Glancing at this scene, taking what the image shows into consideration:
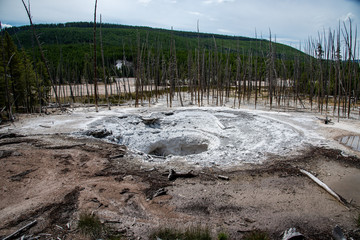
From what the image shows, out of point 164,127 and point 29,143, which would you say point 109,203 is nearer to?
point 29,143

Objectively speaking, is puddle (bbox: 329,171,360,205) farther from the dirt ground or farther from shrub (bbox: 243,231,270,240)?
shrub (bbox: 243,231,270,240)

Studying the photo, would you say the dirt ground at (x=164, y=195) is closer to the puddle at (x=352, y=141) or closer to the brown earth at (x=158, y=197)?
the brown earth at (x=158, y=197)

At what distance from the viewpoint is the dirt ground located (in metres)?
5.07

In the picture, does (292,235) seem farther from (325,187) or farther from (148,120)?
Result: (148,120)

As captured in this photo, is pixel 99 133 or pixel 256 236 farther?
pixel 99 133

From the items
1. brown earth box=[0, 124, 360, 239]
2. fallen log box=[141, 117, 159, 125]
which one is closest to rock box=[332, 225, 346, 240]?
brown earth box=[0, 124, 360, 239]

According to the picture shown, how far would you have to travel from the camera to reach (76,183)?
6.69 m

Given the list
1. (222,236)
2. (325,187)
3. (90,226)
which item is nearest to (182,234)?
(222,236)

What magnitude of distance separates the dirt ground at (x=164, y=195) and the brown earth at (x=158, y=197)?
0.08 feet

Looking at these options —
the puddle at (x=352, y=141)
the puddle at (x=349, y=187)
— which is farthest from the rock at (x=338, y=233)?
the puddle at (x=352, y=141)

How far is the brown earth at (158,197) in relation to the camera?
5062mm

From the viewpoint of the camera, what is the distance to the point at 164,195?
20.8 ft

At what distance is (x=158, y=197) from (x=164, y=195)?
0.64 ft

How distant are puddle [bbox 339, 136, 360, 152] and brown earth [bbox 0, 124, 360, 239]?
204cm
